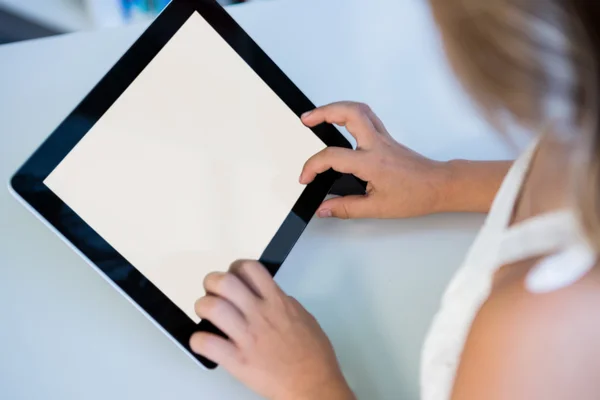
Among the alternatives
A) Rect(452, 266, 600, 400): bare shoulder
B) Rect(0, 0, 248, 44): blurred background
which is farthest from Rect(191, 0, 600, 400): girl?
Rect(0, 0, 248, 44): blurred background

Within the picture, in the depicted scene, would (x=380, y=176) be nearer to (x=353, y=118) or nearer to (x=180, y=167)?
(x=353, y=118)

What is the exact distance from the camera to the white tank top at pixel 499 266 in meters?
0.30

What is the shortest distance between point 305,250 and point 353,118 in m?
0.12

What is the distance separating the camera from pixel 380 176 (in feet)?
1.63

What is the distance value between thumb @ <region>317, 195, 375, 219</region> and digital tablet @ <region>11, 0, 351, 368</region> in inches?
0.6

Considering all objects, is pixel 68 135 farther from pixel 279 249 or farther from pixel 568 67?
pixel 568 67

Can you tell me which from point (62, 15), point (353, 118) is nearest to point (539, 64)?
point (353, 118)

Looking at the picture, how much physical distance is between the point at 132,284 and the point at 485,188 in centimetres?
30

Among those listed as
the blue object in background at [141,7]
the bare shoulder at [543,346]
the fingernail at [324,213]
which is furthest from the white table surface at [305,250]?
the blue object in background at [141,7]

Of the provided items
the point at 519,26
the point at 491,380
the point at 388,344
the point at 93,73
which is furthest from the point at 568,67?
the point at 93,73

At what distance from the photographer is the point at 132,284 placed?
40 centimetres

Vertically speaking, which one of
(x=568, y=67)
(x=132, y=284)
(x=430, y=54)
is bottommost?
(x=132, y=284)

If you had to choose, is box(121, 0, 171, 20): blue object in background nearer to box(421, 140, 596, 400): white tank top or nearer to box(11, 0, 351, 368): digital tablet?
box(11, 0, 351, 368): digital tablet

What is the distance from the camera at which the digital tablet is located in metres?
0.39
